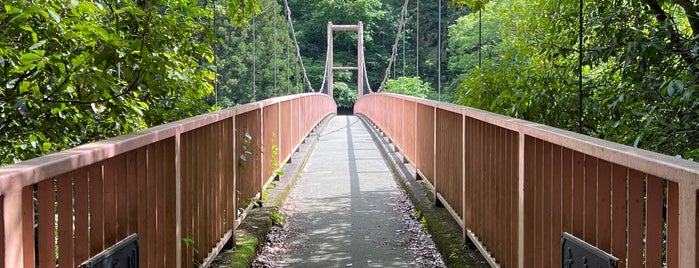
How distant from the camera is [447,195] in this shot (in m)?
5.50

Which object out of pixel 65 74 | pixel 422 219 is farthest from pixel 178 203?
pixel 422 219

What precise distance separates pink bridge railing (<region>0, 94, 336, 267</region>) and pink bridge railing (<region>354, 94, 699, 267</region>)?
135cm

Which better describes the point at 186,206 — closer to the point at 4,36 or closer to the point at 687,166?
the point at 4,36

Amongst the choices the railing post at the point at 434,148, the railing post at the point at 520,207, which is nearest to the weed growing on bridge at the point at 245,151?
the railing post at the point at 434,148

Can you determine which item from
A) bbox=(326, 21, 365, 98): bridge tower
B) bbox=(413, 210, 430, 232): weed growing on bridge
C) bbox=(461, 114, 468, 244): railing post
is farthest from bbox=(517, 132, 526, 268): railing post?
bbox=(326, 21, 365, 98): bridge tower

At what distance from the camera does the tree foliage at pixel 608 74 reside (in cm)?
402

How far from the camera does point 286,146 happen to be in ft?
30.2

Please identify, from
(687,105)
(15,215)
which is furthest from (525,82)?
(15,215)

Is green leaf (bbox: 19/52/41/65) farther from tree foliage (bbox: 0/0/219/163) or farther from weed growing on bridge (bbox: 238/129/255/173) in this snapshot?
weed growing on bridge (bbox: 238/129/255/173)

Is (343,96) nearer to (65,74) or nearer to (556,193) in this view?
(65,74)

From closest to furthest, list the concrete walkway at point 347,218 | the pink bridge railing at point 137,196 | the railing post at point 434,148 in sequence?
the pink bridge railing at point 137,196 → the concrete walkway at point 347,218 → the railing post at point 434,148

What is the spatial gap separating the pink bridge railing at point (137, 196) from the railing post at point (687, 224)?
4.34 feet

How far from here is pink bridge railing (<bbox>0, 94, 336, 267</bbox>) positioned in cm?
155

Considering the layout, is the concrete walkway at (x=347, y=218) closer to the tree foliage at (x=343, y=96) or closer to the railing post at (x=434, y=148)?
the railing post at (x=434, y=148)
